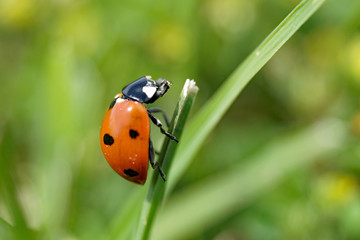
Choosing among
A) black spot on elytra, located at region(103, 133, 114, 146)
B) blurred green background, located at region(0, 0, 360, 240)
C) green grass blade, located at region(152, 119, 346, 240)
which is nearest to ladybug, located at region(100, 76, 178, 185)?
black spot on elytra, located at region(103, 133, 114, 146)

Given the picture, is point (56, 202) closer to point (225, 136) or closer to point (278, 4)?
point (225, 136)

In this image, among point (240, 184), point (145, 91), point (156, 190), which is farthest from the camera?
point (240, 184)

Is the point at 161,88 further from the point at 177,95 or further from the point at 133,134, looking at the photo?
the point at 177,95

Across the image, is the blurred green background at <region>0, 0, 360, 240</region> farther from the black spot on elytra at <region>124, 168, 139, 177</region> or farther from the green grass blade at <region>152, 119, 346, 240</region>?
the black spot on elytra at <region>124, 168, 139, 177</region>

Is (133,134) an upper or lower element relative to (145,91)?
lower

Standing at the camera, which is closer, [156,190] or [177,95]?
[156,190]

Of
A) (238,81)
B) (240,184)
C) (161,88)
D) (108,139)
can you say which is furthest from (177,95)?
(238,81)

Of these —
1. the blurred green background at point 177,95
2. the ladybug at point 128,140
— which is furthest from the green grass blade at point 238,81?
the blurred green background at point 177,95
